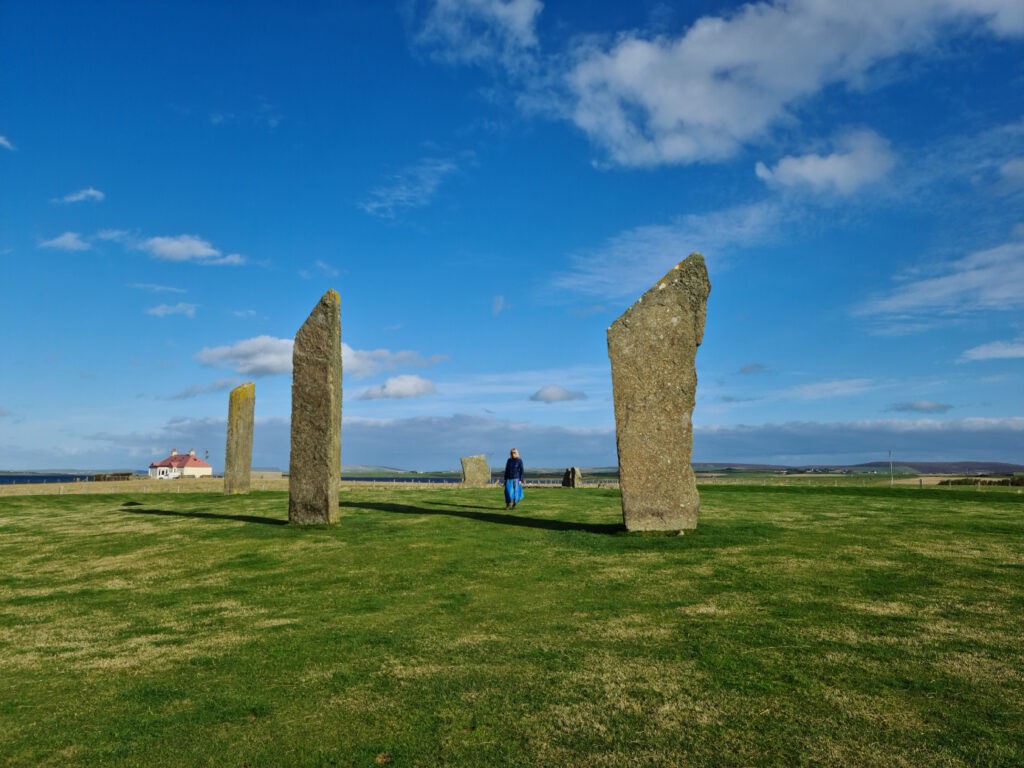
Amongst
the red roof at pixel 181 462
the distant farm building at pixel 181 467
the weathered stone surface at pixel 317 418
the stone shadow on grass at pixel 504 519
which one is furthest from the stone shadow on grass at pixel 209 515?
the red roof at pixel 181 462

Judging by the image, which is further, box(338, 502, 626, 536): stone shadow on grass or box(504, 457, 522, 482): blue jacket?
box(504, 457, 522, 482): blue jacket

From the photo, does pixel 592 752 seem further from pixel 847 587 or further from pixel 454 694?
pixel 847 587

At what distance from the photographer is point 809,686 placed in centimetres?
454

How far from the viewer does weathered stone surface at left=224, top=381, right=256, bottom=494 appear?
2328 centimetres

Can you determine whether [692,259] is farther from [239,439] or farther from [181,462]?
[181,462]

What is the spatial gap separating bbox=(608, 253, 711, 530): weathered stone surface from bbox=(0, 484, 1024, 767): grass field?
68 centimetres

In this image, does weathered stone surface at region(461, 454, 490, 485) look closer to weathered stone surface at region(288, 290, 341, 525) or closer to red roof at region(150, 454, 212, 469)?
weathered stone surface at region(288, 290, 341, 525)

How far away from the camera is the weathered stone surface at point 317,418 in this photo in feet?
45.6

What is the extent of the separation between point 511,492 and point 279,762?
46.2ft

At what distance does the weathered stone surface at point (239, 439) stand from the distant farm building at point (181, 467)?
5553 centimetres

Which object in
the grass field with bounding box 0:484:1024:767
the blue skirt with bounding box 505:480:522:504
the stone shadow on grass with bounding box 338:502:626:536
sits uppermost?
the blue skirt with bounding box 505:480:522:504

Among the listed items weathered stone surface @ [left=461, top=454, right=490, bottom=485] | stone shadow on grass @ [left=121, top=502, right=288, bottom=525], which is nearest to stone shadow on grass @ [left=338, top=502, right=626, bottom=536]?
stone shadow on grass @ [left=121, top=502, right=288, bottom=525]

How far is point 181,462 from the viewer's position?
94438mm

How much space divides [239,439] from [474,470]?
11.1 meters
